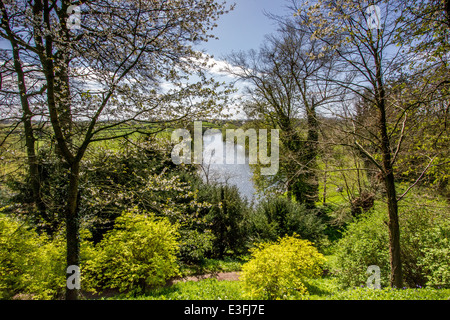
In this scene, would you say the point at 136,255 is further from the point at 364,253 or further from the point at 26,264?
the point at 364,253

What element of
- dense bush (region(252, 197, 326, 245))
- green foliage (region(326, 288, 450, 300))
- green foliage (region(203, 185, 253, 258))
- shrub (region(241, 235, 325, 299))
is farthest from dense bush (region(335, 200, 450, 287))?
green foliage (region(203, 185, 253, 258))

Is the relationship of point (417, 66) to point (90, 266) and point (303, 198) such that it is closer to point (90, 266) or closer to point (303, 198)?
point (90, 266)

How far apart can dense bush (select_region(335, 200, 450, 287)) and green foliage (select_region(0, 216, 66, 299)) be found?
7319 millimetres

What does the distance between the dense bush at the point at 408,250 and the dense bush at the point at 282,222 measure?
2575mm

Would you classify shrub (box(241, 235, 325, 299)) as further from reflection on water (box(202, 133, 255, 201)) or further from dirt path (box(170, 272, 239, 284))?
reflection on water (box(202, 133, 255, 201))

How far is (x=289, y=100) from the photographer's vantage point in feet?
45.0

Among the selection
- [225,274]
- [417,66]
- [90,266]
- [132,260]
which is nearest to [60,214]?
[90,266]

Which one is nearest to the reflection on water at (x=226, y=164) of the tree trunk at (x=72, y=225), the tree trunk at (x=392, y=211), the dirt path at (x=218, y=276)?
the dirt path at (x=218, y=276)

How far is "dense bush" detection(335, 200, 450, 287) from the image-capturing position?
16.0 feet

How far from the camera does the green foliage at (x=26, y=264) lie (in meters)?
4.57

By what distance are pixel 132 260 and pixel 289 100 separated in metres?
12.1
